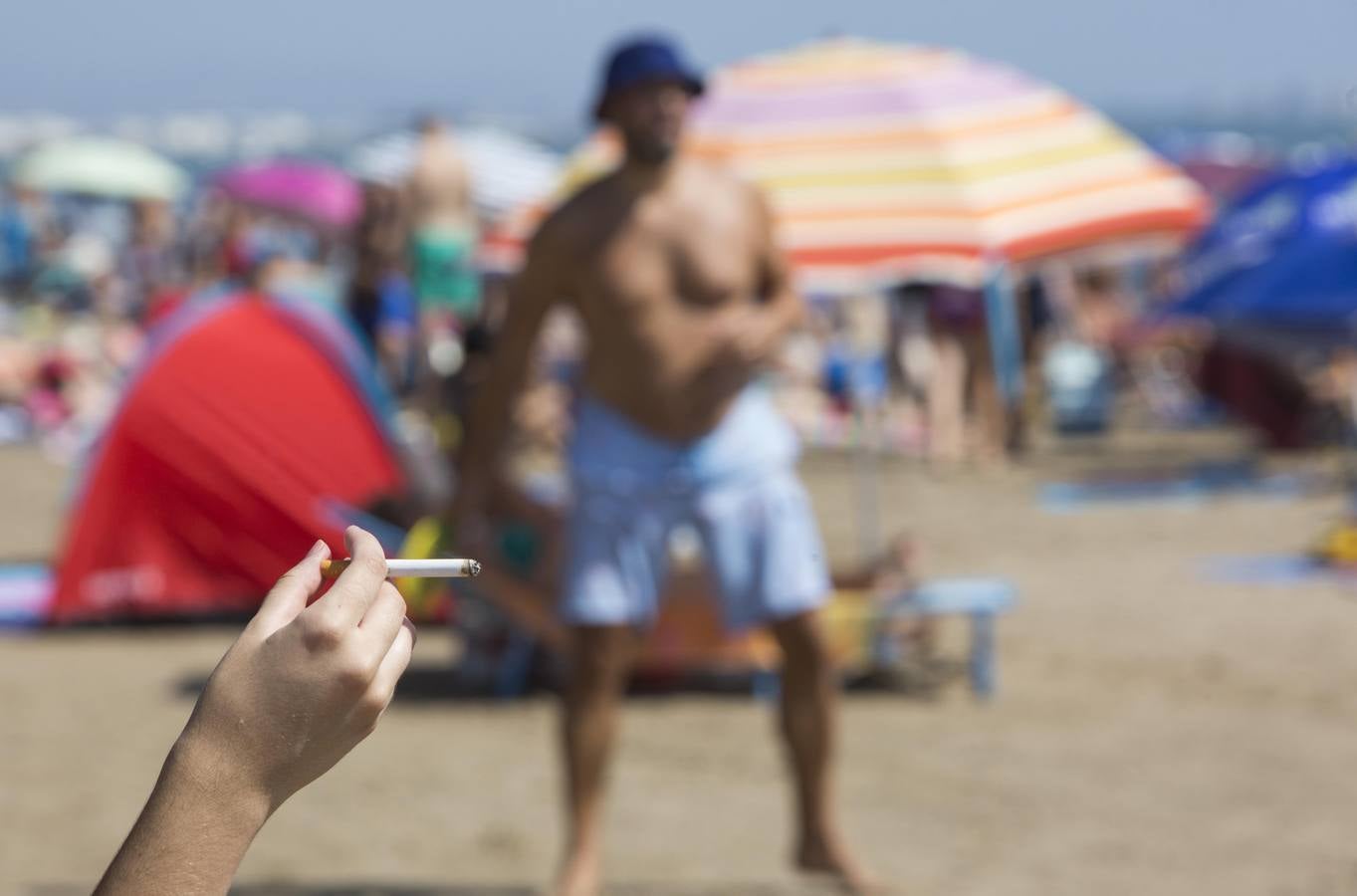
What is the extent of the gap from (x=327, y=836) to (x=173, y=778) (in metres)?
4.00

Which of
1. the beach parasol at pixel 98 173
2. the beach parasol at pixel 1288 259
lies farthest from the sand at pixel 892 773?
the beach parasol at pixel 98 173

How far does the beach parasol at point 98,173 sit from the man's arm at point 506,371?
18.3 m

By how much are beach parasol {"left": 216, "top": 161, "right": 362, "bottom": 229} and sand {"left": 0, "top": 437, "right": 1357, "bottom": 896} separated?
1358cm

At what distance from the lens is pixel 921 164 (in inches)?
269

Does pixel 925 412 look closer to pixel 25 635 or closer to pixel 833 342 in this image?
pixel 833 342

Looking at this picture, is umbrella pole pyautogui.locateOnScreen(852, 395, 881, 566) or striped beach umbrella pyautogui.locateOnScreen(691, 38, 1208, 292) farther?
umbrella pole pyautogui.locateOnScreen(852, 395, 881, 566)

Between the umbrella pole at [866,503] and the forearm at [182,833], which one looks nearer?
the forearm at [182,833]

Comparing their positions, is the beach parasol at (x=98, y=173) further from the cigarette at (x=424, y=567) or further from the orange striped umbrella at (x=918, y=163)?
the cigarette at (x=424, y=567)

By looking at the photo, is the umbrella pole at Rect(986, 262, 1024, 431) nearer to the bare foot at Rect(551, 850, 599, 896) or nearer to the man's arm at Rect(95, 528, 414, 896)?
the bare foot at Rect(551, 850, 599, 896)

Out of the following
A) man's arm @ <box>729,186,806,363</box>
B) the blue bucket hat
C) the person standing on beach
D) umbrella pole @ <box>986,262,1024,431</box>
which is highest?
the blue bucket hat

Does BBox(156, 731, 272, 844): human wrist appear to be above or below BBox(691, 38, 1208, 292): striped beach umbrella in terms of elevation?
above

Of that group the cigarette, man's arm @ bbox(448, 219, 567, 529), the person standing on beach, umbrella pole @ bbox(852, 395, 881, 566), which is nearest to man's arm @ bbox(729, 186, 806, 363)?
man's arm @ bbox(448, 219, 567, 529)

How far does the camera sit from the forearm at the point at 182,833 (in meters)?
1.21

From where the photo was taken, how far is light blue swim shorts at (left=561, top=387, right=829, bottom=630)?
4312mm
